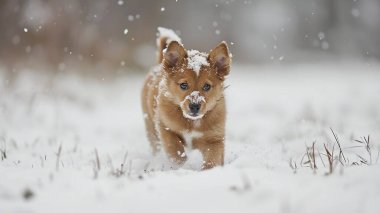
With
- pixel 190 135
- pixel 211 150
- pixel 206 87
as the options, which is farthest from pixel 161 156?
pixel 206 87

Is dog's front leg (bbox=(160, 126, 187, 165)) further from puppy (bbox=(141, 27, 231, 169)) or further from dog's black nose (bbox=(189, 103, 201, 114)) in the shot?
dog's black nose (bbox=(189, 103, 201, 114))

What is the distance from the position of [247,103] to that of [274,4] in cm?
1987

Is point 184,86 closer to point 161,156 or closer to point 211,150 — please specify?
point 211,150

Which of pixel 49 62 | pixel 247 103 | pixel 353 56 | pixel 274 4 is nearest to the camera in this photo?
pixel 49 62

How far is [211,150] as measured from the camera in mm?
4664

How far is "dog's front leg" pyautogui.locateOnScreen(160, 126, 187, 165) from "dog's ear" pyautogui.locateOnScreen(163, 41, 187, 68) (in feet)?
2.19

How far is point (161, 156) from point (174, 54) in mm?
1250

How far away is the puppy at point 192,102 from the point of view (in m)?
4.68

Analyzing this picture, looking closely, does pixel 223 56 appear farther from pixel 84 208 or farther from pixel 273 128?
pixel 273 128

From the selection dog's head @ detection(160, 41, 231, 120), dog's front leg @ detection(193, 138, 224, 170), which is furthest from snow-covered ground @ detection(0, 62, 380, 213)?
dog's head @ detection(160, 41, 231, 120)

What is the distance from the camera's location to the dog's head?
15.4ft

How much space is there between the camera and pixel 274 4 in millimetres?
30391

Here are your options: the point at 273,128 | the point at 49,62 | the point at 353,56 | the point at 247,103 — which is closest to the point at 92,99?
the point at 49,62

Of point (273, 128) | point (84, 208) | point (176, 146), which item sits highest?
point (273, 128)
